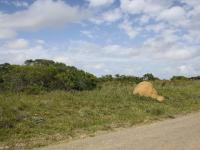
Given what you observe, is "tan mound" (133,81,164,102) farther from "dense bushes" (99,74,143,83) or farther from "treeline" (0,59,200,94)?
"dense bushes" (99,74,143,83)

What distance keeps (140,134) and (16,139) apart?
12.2 ft

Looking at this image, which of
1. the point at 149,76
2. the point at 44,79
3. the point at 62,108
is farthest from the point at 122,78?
the point at 62,108

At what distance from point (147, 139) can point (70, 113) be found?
237 inches

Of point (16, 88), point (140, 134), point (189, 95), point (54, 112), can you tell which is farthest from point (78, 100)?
point (189, 95)

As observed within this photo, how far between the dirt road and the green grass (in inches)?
37.2

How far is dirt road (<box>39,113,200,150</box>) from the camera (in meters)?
11.0

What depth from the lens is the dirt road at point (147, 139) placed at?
11000 mm

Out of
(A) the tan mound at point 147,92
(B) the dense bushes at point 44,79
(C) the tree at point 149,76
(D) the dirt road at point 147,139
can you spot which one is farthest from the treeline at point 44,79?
(C) the tree at point 149,76

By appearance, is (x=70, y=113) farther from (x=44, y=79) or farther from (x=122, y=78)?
(x=122, y=78)

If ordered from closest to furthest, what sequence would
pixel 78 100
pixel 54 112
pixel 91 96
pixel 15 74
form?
pixel 54 112 < pixel 78 100 < pixel 91 96 < pixel 15 74

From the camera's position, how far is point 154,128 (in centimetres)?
1500

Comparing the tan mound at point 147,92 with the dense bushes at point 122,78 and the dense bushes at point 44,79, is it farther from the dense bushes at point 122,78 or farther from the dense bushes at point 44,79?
the dense bushes at point 122,78

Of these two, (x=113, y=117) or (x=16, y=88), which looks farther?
(x=16, y=88)

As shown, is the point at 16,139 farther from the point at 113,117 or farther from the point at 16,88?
the point at 16,88
